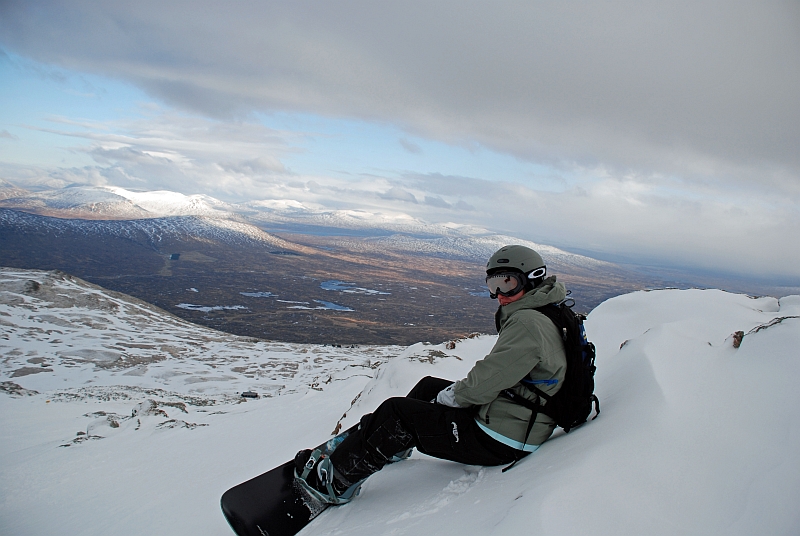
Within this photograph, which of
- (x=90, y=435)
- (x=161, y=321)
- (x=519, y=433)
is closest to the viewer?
(x=519, y=433)

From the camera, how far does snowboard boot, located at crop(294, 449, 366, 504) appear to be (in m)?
4.70

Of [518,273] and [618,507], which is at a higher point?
[518,273]

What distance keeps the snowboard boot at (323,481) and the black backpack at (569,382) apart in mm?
2134

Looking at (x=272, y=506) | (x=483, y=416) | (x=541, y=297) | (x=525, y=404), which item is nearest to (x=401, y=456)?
(x=272, y=506)

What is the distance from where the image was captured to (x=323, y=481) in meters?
4.77

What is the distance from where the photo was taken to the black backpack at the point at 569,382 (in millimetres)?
4277

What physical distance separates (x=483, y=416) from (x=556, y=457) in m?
0.78

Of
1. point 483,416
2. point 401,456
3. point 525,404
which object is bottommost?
point 401,456

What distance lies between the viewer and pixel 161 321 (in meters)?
74.9

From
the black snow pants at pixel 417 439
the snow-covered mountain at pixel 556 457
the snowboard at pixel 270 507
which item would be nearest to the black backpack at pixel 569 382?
the snow-covered mountain at pixel 556 457

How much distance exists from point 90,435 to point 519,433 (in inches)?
500

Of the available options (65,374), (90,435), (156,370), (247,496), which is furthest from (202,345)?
(247,496)

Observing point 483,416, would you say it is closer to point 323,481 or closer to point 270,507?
point 323,481

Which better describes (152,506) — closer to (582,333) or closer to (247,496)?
(247,496)
